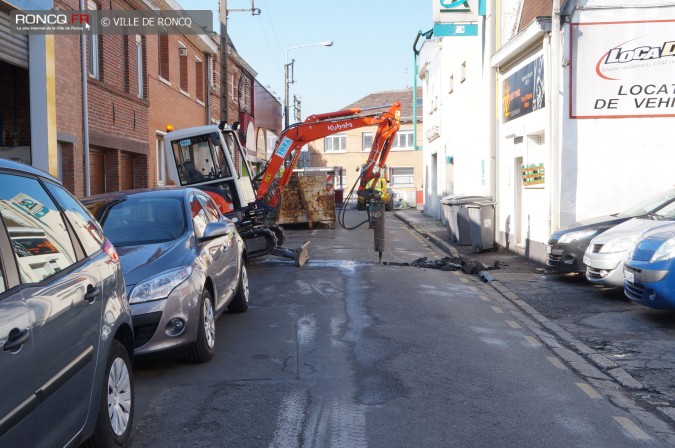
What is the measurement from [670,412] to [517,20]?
13097 mm

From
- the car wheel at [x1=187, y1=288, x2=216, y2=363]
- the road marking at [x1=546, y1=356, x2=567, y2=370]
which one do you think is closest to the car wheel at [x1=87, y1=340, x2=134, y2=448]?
the car wheel at [x1=187, y1=288, x2=216, y2=363]

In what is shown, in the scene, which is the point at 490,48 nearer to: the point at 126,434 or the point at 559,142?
the point at 559,142

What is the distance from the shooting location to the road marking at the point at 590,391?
19.4ft

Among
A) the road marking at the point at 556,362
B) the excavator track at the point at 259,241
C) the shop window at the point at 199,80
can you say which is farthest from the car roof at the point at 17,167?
the shop window at the point at 199,80

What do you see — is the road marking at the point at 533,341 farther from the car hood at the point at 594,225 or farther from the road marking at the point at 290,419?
the car hood at the point at 594,225

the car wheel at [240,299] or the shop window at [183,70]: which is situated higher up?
the shop window at [183,70]

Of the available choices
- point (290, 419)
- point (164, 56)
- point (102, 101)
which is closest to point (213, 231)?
point (290, 419)

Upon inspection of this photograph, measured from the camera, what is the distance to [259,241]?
14.4m

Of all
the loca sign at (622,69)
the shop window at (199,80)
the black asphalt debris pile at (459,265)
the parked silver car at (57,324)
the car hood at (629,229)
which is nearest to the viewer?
the parked silver car at (57,324)

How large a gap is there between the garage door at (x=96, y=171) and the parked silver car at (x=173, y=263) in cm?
845

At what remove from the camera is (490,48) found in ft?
61.3

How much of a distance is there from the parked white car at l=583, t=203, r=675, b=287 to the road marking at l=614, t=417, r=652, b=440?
5.25 meters

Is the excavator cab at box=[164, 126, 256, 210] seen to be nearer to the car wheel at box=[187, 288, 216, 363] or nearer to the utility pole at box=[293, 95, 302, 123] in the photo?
the car wheel at box=[187, 288, 216, 363]

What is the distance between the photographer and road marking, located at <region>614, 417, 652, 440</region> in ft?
16.3
